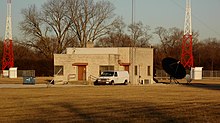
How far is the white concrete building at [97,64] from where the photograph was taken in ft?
200

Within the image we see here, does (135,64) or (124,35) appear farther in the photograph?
(124,35)

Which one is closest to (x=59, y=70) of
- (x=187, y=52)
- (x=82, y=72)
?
(x=82, y=72)

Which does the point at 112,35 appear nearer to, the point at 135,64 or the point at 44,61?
the point at 44,61

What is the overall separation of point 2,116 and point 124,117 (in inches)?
195

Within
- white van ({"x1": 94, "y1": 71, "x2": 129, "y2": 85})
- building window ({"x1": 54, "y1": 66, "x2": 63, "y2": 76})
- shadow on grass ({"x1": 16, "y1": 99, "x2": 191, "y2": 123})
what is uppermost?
building window ({"x1": 54, "y1": 66, "x2": 63, "y2": 76})

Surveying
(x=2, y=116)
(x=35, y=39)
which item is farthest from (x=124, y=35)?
(x=2, y=116)

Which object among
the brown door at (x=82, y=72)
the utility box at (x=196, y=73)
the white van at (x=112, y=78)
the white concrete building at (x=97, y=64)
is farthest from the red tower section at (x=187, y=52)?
the white van at (x=112, y=78)

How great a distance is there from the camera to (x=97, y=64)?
6094cm

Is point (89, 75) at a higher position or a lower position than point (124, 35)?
lower

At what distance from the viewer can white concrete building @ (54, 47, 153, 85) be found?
60.8 m

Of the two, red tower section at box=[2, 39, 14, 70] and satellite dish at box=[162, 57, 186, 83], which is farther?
red tower section at box=[2, 39, 14, 70]

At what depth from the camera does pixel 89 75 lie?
6069 cm

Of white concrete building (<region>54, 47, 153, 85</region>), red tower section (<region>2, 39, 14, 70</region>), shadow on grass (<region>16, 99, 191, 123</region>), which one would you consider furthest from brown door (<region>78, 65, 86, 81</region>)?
shadow on grass (<region>16, 99, 191, 123</region>)

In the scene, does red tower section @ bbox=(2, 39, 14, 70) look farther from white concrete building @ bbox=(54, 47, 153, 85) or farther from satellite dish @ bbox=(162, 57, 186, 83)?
satellite dish @ bbox=(162, 57, 186, 83)
